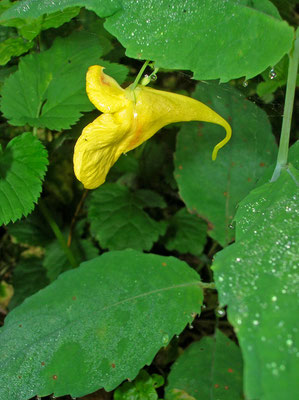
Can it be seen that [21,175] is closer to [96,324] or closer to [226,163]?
[96,324]

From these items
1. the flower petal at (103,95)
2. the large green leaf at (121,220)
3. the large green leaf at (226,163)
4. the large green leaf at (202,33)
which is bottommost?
the large green leaf at (121,220)

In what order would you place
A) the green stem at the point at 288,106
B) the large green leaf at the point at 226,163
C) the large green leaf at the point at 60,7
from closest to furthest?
the large green leaf at the point at 60,7 → the green stem at the point at 288,106 → the large green leaf at the point at 226,163

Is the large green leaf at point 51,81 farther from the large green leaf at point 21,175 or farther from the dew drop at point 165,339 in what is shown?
the dew drop at point 165,339

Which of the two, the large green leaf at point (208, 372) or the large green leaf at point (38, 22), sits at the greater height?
the large green leaf at point (38, 22)

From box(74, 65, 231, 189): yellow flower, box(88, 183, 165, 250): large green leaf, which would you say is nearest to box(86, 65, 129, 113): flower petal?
box(74, 65, 231, 189): yellow flower

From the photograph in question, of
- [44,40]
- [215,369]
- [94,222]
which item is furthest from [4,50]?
[215,369]

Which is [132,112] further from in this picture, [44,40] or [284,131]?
[44,40]

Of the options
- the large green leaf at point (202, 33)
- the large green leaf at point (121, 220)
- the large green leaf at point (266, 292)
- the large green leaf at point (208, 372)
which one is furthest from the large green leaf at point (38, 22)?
the large green leaf at point (208, 372)

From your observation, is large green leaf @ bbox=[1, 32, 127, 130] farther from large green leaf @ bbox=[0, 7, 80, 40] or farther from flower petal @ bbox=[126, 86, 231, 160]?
flower petal @ bbox=[126, 86, 231, 160]
